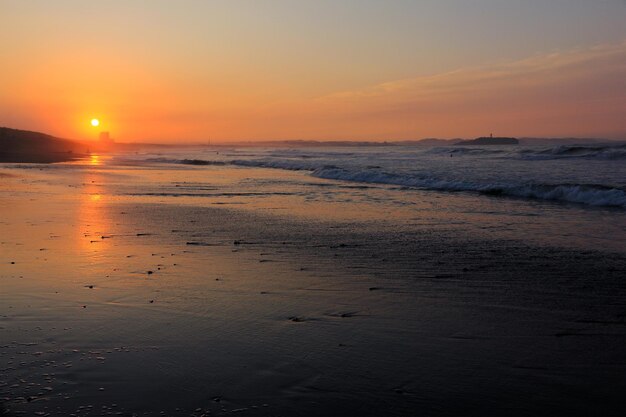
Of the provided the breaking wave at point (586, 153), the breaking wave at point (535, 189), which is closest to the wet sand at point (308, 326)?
the breaking wave at point (535, 189)

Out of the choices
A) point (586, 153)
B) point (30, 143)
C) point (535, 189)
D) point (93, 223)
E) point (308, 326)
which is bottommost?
point (308, 326)

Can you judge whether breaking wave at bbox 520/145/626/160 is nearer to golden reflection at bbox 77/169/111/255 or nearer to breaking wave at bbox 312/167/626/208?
breaking wave at bbox 312/167/626/208

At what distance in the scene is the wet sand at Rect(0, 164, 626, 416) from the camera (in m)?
3.81

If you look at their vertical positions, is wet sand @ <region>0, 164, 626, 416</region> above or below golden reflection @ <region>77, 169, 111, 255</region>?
below

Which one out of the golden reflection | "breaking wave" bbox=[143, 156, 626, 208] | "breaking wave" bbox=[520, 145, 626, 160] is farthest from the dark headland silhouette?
the golden reflection

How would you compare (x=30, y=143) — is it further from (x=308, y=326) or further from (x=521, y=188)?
(x=308, y=326)

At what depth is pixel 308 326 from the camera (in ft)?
17.4

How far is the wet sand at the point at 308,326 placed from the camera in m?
3.81

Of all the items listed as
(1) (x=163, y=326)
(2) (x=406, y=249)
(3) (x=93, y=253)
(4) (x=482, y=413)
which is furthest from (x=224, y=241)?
(4) (x=482, y=413)

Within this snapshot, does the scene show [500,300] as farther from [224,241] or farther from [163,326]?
[224,241]

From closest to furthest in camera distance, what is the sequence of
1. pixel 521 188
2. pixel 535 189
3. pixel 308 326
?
pixel 308 326
pixel 535 189
pixel 521 188

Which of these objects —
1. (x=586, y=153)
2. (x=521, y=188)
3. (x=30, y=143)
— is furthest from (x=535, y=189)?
(x=30, y=143)

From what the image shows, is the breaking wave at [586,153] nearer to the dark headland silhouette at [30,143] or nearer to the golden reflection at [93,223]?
the golden reflection at [93,223]

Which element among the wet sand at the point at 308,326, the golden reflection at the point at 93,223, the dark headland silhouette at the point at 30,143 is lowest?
the wet sand at the point at 308,326
